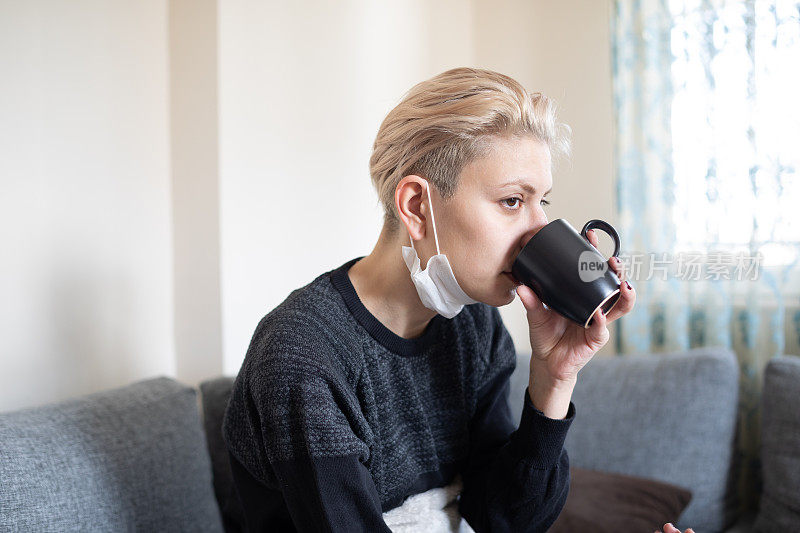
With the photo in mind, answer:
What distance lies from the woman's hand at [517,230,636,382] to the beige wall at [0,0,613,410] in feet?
3.07

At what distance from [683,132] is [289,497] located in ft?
5.77

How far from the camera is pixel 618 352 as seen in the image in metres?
2.34

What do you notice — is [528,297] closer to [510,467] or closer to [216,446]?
[510,467]

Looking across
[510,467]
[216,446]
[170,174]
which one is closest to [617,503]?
[510,467]

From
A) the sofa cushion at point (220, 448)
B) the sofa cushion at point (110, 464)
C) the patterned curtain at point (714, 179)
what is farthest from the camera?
the patterned curtain at point (714, 179)

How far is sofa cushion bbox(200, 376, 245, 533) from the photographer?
1616 millimetres

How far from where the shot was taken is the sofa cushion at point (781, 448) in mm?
1668

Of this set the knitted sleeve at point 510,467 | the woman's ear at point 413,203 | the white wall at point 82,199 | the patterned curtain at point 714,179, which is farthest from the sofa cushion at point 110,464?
the patterned curtain at point 714,179

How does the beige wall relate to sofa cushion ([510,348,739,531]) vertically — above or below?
above

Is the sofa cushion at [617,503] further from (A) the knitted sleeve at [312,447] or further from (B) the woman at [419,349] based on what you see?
(A) the knitted sleeve at [312,447]

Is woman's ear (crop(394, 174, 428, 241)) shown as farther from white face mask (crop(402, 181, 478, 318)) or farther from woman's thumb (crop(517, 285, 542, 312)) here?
woman's thumb (crop(517, 285, 542, 312))

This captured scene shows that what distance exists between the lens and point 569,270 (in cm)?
94

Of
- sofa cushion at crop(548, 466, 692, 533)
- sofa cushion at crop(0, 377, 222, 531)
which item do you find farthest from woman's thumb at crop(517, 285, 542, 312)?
sofa cushion at crop(0, 377, 222, 531)

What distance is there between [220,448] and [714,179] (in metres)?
1.65
